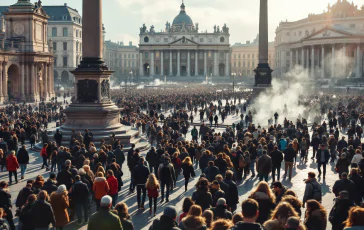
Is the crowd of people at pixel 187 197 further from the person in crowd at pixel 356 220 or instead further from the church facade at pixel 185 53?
the church facade at pixel 185 53

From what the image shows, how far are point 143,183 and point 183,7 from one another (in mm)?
167831

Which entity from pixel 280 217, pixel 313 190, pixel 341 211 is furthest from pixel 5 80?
pixel 280 217

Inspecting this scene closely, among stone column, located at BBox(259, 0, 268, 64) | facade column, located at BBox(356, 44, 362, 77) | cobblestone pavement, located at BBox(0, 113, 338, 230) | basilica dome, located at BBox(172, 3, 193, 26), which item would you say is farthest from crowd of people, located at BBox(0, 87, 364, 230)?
basilica dome, located at BBox(172, 3, 193, 26)

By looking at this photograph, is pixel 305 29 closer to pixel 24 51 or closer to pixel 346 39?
pixel 346 39

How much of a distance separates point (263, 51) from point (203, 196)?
43962mm

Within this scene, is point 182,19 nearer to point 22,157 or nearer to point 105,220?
point 22,157

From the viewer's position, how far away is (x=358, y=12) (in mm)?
115375

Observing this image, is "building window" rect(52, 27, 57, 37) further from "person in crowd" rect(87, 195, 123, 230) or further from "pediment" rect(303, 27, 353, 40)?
"person in crowd" rect(87, 195, 123, 230)

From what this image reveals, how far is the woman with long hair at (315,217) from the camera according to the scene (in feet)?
25.9

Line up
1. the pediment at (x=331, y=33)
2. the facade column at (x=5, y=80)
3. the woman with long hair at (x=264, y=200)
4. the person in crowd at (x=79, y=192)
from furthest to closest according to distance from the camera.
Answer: the pediment at (x=331, y=33) → the facade column at (x=5, y=80) → the person in crowd at (x=79, y=192) → the woman with long hair at (x=264, y=200)

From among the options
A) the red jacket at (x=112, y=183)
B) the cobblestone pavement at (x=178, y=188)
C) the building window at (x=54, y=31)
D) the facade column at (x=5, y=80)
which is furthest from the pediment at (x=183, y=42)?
the red jacket at (x=112, y=183)

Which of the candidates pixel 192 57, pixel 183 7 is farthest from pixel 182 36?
pixel 183 7

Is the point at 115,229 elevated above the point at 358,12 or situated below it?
below

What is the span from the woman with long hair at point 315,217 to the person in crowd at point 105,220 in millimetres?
3331
